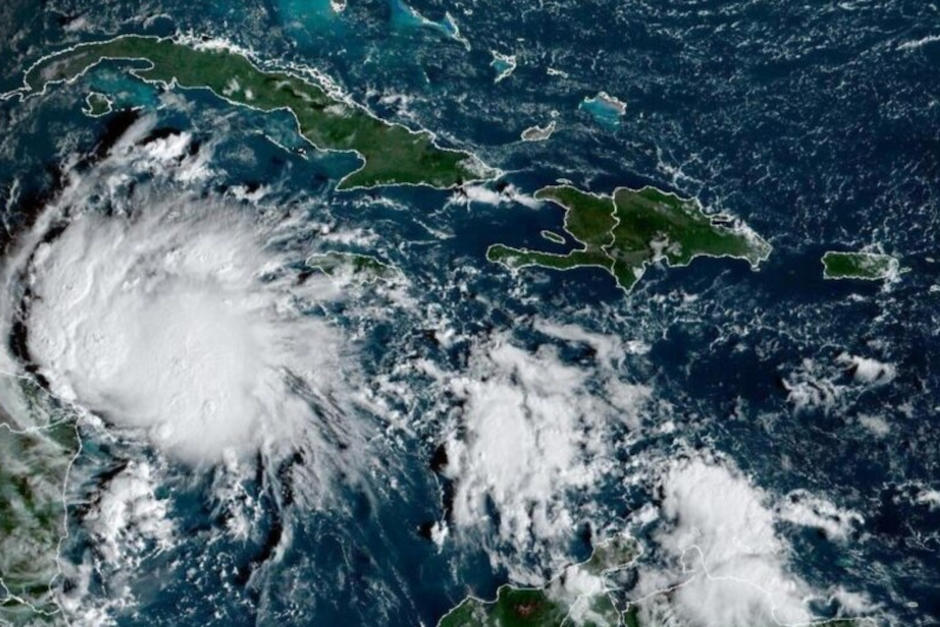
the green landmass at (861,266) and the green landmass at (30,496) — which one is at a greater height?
the green landmass at (861,266)

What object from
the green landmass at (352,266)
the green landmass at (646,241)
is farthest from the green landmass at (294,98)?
the green landmass at (646,241)

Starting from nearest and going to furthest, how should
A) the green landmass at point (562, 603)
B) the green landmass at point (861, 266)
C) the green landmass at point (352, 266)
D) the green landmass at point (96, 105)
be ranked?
the green landmass at point (562, 603), the green landmass at point (861, 266), the green landmass at point (352, 266), the green landmass at point (96, 105)

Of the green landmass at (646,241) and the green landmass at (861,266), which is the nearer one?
the green landmass at (861,266)

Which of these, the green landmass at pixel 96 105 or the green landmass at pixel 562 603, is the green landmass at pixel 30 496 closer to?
the green landmass at pixel 96 105

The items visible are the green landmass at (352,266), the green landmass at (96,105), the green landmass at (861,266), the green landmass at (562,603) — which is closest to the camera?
the green landmass at (562,603)

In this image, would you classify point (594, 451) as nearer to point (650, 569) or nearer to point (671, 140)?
point (650, 569)

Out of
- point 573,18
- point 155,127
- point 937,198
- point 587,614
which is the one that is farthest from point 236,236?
point 937,198

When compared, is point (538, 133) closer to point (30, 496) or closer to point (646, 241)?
point (646, 241)
